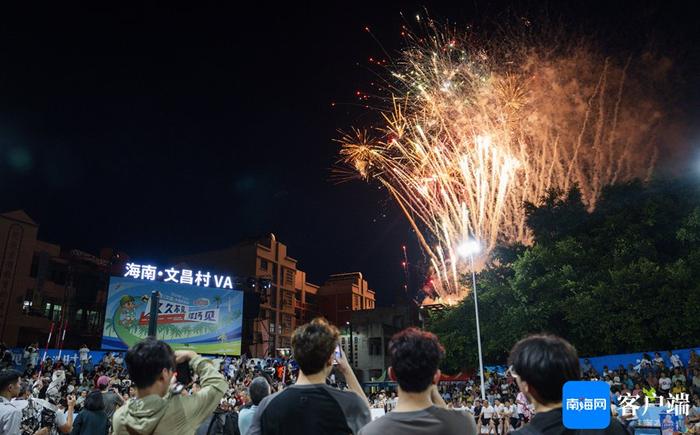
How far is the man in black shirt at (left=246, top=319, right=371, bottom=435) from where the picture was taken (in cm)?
280

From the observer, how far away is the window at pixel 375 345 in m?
47.2

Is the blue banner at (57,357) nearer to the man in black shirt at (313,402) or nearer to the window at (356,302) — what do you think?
the man in black shirt at (313,402)

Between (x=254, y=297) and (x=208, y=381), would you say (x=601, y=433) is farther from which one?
(x=254, y=297)

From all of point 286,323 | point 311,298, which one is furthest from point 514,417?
point 311,298

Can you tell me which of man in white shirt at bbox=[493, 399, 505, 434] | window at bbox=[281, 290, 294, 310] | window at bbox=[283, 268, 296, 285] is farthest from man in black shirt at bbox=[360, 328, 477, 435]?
window at bbox=[283, 268, 296, 285]

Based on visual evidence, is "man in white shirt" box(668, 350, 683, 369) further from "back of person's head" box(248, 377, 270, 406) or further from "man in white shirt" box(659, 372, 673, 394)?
"back of person's head" box(248, 377, 270, 406)

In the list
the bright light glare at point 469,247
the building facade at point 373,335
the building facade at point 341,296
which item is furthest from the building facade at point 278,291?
the bright light glare at point 469,247

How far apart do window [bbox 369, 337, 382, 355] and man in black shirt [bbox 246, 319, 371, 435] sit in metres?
45.5

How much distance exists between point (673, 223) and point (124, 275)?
28.6 meters

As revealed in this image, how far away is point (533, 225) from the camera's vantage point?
90.4 ft

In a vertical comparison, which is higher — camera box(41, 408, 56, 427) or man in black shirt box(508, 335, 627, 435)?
man in black shirt box(508, 335, 627, 435)

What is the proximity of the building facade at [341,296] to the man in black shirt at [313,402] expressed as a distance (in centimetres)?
5268

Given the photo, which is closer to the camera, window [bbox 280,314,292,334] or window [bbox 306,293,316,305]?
window [bbox 280,314,292,334]

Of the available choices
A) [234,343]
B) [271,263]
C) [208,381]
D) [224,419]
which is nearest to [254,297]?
[234,343]
